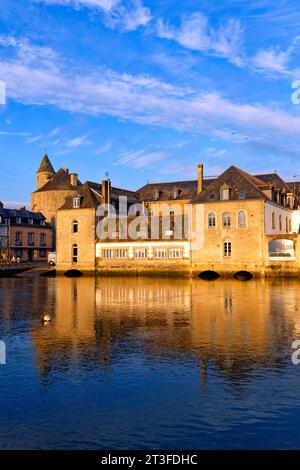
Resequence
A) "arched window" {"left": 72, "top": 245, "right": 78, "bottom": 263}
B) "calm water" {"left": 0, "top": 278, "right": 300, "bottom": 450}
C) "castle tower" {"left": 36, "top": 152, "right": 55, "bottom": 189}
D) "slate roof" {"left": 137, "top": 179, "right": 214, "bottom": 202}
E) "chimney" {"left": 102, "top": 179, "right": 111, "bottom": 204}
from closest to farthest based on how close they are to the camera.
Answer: "calm water" {"left": 0, "top": 278, "right": 300, "bottom": 450}, "chimney" {"left": 102, "top": 179, "right": 111, "bottom": 204}, "arched window" {"left": 72, "top": 245, "right": 78, "bottom": 263}, "slate roof" {"left": 137, "top": 179, "right": 214, "bottom": 202}, "castle tower" {"left": 36, "top": 152, "right": 55, "bottom": 189}

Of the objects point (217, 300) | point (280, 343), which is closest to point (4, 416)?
point (280, 343)

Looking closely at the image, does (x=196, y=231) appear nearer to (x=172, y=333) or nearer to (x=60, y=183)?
(x=60, y=183)

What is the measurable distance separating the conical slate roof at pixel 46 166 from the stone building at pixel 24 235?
1670 cm

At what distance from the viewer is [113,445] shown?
747 cm

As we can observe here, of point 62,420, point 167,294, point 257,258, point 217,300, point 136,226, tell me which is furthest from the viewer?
point 136,226

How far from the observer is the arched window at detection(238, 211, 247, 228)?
5069 centimetres

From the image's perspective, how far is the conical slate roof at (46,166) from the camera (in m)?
91.0

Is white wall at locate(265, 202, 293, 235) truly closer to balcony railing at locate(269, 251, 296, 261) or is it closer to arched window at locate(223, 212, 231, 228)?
balcony railing at locate(269, 251, 296, 261)

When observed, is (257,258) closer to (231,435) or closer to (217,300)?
(217,300)

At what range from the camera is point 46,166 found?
91250 millimetres

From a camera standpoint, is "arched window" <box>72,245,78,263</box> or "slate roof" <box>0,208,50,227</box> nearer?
"arched window" <box>72,245,78,263</box>

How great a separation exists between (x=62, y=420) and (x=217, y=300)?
1986 cm

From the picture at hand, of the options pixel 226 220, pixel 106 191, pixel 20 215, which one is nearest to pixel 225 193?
pixel 226 220

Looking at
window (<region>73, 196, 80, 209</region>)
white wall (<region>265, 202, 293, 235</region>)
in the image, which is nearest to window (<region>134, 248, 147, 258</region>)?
window (<region>73, 196, 80, 209</region>)
